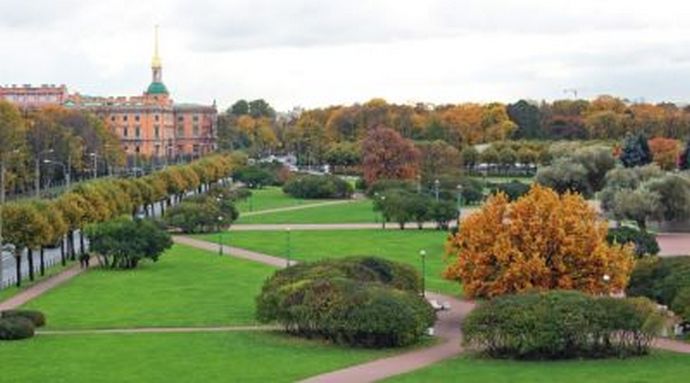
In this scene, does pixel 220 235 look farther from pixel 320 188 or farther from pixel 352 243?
pixel 320 188

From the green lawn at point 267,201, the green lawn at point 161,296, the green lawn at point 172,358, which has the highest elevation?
the green lawn at point 267,201

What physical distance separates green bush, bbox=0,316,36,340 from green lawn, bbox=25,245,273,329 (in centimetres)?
289

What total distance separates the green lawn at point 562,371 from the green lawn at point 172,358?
3.55 meters

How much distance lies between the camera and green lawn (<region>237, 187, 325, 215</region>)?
414 feet

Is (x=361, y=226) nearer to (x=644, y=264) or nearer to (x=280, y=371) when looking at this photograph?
(x=644, y=264)

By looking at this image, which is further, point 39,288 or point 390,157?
point 390,157

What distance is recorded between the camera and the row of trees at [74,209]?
64.8m

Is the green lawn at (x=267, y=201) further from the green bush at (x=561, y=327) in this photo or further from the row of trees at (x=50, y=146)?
the green bush at (x=561, y=327)

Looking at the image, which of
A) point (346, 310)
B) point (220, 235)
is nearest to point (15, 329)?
point (346, 310)

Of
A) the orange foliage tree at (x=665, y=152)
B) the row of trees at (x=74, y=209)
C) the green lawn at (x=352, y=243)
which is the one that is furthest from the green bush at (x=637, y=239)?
the orange foliage tree at (x=665, y=152)

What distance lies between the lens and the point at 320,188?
137m

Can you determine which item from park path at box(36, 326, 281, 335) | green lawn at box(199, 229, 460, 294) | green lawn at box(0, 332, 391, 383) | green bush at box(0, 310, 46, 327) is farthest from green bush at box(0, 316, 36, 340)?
green lawn at box(199, 229, 460, 294)

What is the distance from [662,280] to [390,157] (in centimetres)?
8331

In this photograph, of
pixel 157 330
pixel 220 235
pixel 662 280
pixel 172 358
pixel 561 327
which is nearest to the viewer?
pixel 561 327
